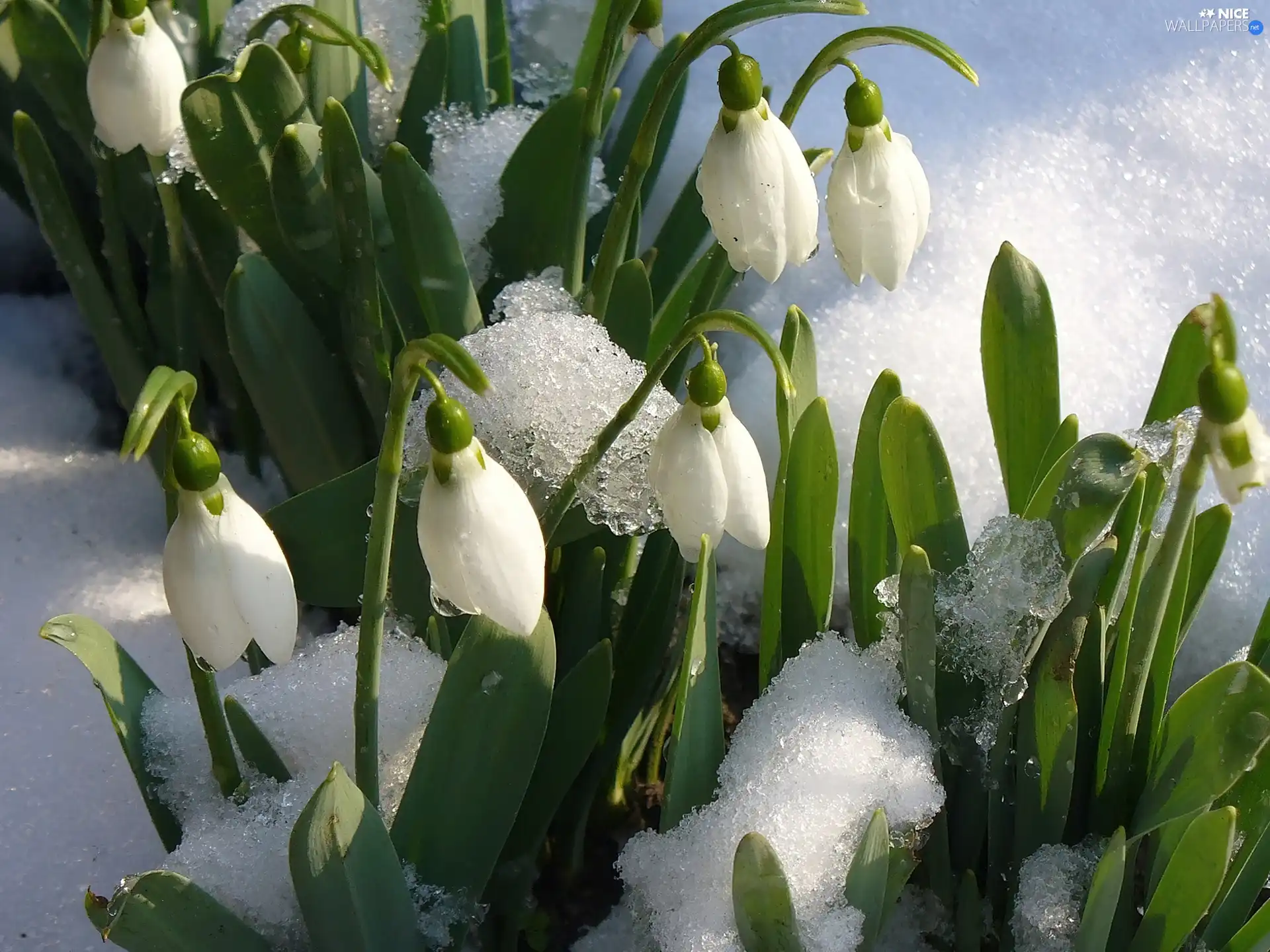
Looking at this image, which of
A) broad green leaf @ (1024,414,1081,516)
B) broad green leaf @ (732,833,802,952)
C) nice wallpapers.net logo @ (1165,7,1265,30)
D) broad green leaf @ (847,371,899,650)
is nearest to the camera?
broad green leaf @ (732,833,802,952)

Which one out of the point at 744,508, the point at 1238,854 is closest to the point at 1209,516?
the point at 1238,854

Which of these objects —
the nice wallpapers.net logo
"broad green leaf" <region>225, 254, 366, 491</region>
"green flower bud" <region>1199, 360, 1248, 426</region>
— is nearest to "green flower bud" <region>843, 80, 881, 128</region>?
"green flower bud" <region>1199, 360, 1248, 426</region>

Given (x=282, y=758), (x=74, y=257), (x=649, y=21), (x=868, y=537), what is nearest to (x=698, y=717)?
(x=868, y=537)

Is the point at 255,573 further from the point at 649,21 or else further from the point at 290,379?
the point at 649,21

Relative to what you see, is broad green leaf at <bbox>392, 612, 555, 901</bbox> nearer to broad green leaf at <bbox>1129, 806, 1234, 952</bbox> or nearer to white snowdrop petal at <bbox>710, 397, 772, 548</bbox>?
white snowdrop petal at <bbox>710, 397, 772, 548</bbox>

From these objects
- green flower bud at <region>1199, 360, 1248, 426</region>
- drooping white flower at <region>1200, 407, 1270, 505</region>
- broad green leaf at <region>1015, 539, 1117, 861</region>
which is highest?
green flower bud at <region>1199, 360, 1248, 426</region>

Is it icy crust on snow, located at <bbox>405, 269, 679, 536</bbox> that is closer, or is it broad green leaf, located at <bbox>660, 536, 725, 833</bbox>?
broad green leaf, located at <bbox>660, 536, 725, 833</bbox>

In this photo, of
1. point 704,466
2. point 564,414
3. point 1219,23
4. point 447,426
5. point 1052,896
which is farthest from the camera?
point 1219,23
